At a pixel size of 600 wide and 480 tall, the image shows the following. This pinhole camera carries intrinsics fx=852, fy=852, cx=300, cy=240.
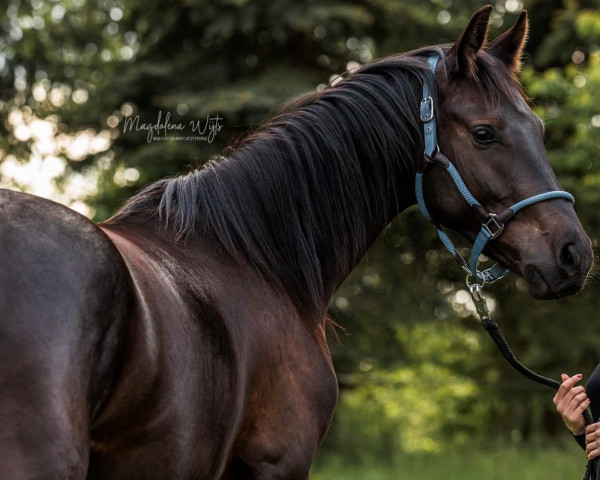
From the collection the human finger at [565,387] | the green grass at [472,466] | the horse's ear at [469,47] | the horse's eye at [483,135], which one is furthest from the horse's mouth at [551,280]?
the green grass at [472,466]

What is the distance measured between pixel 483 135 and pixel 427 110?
0.85 feet

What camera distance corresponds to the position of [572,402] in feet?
10.6

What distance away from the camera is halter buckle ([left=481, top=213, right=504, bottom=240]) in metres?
3.30

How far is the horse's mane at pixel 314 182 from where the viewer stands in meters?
3.10

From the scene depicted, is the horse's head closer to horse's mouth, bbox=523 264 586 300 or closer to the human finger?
horse's mouth, bbox=523 264 586 300

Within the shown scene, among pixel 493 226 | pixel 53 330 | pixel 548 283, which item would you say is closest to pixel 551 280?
pixel 548 283

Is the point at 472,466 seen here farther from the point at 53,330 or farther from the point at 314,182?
the point at 53,330

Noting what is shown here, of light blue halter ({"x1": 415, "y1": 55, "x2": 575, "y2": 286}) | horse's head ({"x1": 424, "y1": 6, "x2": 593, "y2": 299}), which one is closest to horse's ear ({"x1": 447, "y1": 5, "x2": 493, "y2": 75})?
horse's head ({"x1": 424, "y1": 6, "x2": 593, "y2": 299})

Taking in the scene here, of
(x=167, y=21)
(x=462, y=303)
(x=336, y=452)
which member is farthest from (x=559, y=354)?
(x=167, y=21)

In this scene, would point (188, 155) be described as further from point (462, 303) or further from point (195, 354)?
point (195, 354)

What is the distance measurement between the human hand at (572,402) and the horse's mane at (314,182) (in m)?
0.96

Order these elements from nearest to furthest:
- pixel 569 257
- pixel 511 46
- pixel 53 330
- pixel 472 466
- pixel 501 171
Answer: pixel 53 330
pixel 569 257
pixel 501 171
pixel 511 46
pixel 472 466

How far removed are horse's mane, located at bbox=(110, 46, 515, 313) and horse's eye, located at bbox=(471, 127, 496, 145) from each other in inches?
6.1

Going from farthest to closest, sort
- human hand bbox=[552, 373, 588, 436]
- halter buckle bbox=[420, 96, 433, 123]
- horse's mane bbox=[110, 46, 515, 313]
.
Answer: halter buckle bbox=[420, 96, 433, 123], human hand bbox=[552, 373, 588, 436], horse's mane bbox=[110, 46, 515, 313]
